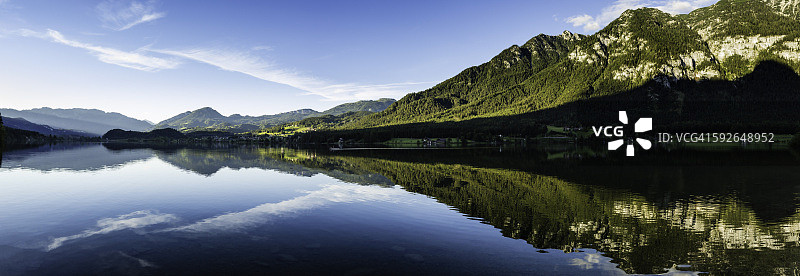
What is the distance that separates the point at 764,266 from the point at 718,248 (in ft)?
10.3

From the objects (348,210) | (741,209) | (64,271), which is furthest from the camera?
(348,210)

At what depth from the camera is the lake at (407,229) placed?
63.6 ft

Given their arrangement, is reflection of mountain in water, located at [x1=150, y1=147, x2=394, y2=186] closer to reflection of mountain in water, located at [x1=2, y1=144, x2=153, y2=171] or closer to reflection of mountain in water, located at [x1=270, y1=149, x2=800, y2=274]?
reflection of mountain in water, located at [x1=2, y1=144, x2=153, y2=171]

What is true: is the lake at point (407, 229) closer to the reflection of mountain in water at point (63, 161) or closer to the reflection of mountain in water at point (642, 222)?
the reflection of mountain in water at point (642, 222)

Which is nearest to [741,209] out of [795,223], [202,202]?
[795,223]

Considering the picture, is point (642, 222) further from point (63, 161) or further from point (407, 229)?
point (63, 161)

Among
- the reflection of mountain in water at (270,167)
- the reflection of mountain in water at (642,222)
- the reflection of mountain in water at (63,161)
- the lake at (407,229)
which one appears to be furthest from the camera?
the reflection of mountain in water at (63,161)

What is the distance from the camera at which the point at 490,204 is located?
120 ft

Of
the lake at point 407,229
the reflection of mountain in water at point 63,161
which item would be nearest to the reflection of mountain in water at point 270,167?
the lake at point 407,229

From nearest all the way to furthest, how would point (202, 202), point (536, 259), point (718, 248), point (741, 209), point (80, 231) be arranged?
point (536, 259) → point (718, 248) → point (80, 231) → point (741, 209) → point (202, 202)

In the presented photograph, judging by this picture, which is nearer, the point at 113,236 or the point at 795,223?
the point at 113,236

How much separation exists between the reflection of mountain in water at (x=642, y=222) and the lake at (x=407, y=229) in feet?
0.48

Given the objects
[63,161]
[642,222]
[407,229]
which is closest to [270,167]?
[63,161]

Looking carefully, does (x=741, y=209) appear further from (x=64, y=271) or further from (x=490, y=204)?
(x=64, y=271)
